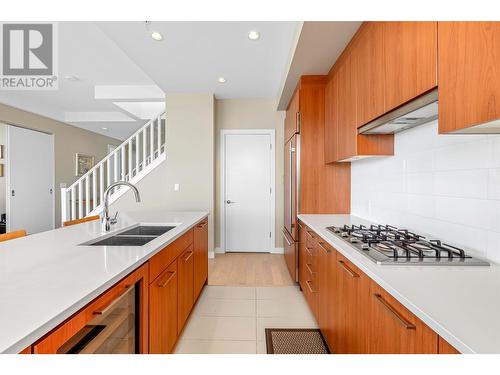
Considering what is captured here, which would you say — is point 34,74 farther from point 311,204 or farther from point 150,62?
point 311,204

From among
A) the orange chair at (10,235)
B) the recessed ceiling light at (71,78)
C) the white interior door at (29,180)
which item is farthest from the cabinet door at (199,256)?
the white interior door at (29,180)

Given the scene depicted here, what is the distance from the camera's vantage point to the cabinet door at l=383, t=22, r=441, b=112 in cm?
108

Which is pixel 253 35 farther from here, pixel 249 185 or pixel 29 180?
pixel 29 180

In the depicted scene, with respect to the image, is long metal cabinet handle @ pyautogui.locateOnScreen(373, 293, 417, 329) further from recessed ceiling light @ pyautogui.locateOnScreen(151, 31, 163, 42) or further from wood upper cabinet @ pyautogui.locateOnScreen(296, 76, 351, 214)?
recessed ceiling light @ pyautogui.locateOnScreen(151, 31, 163, 42)

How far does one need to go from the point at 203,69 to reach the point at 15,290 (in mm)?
3059

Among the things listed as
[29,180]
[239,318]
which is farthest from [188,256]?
[29,180]

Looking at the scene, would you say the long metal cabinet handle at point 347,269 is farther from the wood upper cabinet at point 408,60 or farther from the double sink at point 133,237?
the double sink at point 133,237

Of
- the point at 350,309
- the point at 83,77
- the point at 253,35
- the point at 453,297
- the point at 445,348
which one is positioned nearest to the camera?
the point at 445,348

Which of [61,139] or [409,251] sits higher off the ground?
[61,139]

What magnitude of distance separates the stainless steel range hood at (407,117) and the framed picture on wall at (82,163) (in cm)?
680

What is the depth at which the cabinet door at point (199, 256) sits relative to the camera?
2.32m

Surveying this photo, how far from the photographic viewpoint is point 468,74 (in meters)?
0.87

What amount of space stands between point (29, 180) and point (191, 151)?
3697 millimetres

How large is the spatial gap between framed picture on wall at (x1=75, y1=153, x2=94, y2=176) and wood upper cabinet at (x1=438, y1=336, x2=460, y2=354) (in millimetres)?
7451
